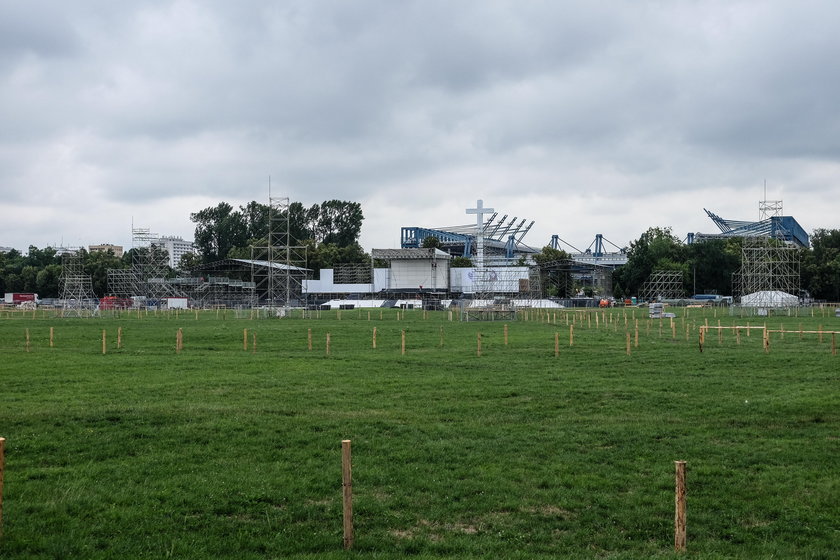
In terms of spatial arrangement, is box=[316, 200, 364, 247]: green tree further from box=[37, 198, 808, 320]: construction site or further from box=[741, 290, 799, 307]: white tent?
box=[741, 290, 799, 307]: white tent

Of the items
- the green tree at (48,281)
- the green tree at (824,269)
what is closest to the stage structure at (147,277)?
the green tree at (48,281)

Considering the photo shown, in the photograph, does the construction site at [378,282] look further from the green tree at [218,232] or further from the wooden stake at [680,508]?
the wooden stake at [680,508]

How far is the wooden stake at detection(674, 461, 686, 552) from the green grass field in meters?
0.23

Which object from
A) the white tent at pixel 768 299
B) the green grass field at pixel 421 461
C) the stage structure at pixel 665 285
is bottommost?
the green grass field at pixel 421 461

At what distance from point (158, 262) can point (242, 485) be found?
115034 millimetres

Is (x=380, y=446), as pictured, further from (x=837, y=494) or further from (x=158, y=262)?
(x=158, y=262)

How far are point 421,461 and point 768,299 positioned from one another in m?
82.9

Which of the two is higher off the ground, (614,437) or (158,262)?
(158,262)

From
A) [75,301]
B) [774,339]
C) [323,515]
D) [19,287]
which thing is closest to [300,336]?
[774,339]

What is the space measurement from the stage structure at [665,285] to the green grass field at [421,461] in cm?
10395

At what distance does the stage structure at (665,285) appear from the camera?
125 metres

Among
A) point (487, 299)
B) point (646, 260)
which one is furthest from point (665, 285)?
point (487, 299)

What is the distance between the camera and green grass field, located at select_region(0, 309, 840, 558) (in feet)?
30.9

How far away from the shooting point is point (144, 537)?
9.31 metres
